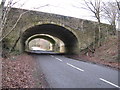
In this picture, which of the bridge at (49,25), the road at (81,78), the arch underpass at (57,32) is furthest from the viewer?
the arch underpass at (57,32)

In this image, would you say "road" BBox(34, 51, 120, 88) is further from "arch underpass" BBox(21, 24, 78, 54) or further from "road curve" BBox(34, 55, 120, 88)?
"arch underpass" BBox(21, 24, 78, 54)

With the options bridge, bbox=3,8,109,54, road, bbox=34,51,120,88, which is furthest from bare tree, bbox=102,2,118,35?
road, bbox=34,51,120,88

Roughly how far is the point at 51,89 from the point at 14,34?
12.9 m

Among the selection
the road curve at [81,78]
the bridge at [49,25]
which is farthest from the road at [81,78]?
the bridge at [49,25]

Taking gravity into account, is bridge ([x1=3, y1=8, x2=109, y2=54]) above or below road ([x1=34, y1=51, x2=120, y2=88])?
above

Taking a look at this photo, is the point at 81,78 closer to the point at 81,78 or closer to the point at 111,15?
the point at 81,78

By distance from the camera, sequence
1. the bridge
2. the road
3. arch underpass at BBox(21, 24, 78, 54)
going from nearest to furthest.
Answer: the road, the bridge, arch underpass at BBox(21, 24, 78, 54)

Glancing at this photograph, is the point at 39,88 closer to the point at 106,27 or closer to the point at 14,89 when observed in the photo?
the point at 14,89

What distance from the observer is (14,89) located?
4.68 meters

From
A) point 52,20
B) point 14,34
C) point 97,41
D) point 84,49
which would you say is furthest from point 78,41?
point 14,34

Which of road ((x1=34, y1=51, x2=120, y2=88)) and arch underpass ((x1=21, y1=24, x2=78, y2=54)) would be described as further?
arch underpass ((x1=21, y1=24, x2=78, y2=54))

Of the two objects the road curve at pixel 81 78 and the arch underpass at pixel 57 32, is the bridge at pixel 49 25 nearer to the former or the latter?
the arch underpass at pixel 57 32

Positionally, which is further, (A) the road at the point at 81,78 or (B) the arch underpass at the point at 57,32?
(B) the arch underpass at the point at 57,32

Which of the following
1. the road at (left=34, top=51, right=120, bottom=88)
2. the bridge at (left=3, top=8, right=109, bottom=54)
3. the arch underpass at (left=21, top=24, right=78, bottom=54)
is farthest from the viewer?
the arch underpass at (left=21, top=24, right=78, bottom=54)
